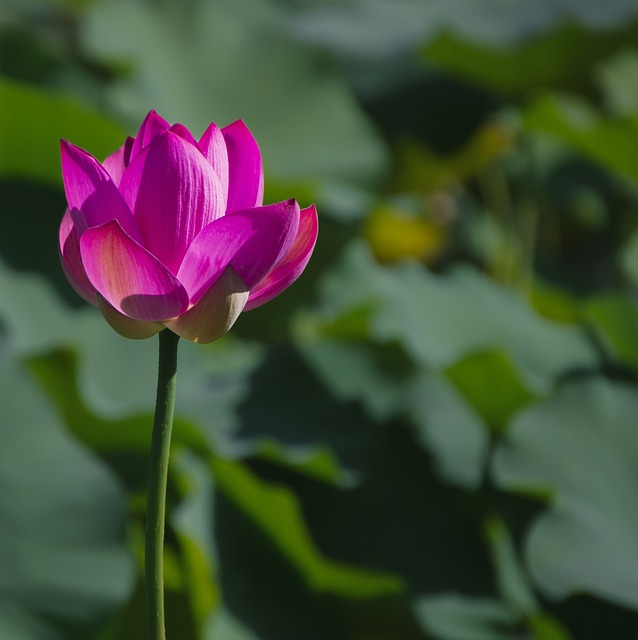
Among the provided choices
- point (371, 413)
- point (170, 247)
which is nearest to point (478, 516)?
point (371, 413)

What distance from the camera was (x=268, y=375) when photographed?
115cm

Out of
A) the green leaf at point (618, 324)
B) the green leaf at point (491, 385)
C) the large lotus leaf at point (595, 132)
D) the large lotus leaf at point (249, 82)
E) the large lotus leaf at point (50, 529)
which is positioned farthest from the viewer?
the large lotus leaf at point (249, 82)

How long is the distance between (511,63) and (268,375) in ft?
2.72

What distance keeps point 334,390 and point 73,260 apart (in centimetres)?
83

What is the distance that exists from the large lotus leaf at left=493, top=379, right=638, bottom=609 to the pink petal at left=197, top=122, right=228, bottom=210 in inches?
22.8

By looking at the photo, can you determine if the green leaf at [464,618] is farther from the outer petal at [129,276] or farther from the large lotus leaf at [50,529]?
the outer petal at [129,276]

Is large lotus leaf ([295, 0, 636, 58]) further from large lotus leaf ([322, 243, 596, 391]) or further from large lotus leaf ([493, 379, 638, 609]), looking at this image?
large lotus leaf ([493, 379, 638, 609])

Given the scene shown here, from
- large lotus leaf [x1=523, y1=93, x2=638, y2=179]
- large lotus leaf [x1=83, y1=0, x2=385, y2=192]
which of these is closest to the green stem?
large lotus leaf [x1=523, y1=93, x2=638, y2=179]

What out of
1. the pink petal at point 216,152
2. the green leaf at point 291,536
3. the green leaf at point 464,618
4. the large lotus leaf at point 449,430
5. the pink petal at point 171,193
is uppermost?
the pink petal at point 216,152

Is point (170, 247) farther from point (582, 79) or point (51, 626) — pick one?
point (582, 79)

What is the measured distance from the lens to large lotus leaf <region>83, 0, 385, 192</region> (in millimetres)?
1575

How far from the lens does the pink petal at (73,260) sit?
1.02 feet

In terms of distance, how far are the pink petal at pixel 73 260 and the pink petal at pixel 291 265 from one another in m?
0.05

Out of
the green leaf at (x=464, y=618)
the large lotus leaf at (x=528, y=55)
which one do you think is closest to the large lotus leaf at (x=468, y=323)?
the green leaf at (x=464, y=618)
